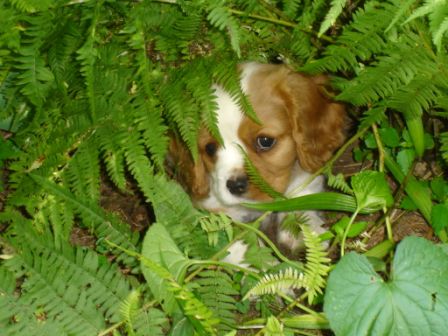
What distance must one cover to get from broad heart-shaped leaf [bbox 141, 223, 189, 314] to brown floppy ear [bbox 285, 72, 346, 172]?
1.20 metres

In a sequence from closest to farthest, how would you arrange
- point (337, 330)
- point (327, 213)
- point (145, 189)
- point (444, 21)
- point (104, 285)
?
point (444, 21) < point (337, 330) < point (104, 285) < point (145, 189) < point (327, 213)

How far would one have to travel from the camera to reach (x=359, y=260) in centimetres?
183

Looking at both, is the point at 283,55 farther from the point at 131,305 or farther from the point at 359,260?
the point at 131,305

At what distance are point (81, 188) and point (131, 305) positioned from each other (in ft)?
2.38

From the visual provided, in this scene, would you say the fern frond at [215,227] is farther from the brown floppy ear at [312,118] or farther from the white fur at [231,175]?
the brown floppy ear at [312,118]

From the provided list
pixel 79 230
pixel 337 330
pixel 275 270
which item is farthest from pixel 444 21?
pixel 79 230

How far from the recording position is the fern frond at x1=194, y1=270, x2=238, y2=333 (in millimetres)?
2062

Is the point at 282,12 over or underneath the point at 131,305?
over

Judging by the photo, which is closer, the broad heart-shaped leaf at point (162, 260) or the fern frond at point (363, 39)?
the broad heart-shaped leaf at point (162, 260)

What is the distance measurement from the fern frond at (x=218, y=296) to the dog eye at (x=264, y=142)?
2.84ft

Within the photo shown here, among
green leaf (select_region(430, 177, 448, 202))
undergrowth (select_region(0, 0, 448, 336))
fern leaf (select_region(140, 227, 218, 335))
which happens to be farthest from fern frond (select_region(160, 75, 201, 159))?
green leaf (select_region(430, 177, 448, 202))

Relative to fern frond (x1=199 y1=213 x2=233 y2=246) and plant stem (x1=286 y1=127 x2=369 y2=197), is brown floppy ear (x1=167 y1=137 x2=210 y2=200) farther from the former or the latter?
fern frond (x1=199 y1=213 x2=233 y2=246)

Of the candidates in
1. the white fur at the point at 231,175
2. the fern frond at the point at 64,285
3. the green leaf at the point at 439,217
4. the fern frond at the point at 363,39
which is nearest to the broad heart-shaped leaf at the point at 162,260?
the fern frond at the point at 64,285

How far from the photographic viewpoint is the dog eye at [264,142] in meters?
2.85
